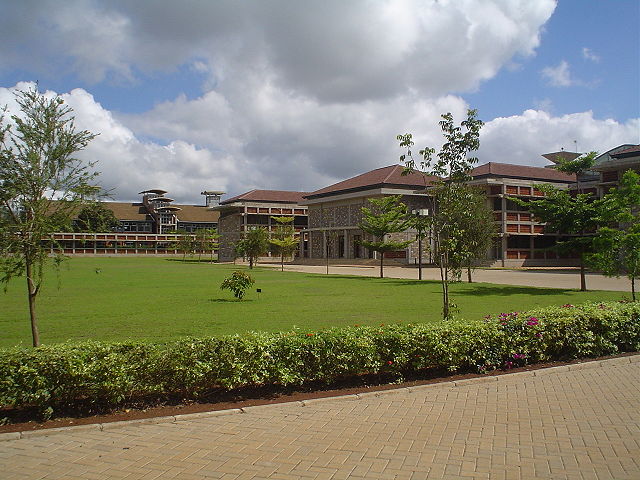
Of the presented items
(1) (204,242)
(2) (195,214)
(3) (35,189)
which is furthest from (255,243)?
(2) (195,214)

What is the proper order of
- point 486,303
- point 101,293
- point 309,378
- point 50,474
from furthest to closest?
point 101,293
point 486,303
point 309,378
point 50,474

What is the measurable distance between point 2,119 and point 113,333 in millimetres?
5288

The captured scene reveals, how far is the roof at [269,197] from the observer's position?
78.1 meters

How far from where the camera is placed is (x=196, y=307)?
52.9ft

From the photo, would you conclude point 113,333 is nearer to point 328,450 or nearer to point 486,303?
point 328,450

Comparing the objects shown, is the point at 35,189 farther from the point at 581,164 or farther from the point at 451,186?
the point at 581,164

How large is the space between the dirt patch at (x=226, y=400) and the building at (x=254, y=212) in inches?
2698

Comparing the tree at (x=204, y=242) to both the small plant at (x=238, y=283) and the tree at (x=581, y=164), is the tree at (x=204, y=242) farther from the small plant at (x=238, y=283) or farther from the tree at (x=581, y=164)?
the small plant at (x=238, y=283)

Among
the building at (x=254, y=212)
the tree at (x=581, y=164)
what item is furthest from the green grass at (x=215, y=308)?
the building at (x=254, y=212)

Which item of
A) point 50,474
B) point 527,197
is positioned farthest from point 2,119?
point 527,197

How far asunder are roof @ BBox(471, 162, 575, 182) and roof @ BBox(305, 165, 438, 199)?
20.2 feet

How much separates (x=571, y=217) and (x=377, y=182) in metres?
33.5

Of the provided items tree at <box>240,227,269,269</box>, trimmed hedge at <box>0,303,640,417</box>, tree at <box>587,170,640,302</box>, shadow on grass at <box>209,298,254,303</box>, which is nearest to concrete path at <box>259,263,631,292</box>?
tree at <box>587,170,640,302</box>

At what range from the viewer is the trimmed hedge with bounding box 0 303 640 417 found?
555cm
